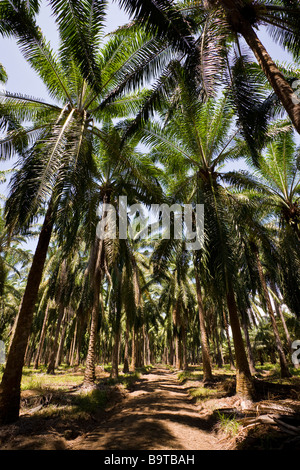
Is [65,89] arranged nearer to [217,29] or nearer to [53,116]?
[53,116]

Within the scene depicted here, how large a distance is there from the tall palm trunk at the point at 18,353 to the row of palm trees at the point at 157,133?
1.0 inches

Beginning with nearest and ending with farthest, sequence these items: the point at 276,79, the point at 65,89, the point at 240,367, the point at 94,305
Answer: the point at 276,79 < the point at 240,367 < the point at 65,89 < the point at 94,305

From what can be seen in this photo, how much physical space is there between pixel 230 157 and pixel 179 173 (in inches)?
87.4

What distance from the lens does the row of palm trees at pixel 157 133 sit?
18.4 feet

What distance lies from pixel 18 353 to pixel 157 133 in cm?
852

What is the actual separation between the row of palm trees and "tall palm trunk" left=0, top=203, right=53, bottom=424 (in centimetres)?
3

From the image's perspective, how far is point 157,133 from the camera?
9531 millimetres

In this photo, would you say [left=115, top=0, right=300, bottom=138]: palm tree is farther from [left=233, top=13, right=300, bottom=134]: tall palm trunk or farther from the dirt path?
the dirt path

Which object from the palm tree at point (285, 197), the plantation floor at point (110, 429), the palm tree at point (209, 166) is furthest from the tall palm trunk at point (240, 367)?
the palm tree at point (285, 197)

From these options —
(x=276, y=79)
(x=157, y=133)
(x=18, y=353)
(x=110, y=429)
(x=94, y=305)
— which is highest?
(x=157, y=133)

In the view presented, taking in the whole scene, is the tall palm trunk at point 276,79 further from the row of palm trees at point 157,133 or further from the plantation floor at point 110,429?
the plantation floor at point 110,429

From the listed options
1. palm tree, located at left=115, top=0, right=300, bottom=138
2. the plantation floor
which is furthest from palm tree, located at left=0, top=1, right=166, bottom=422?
palm tree, located at left=115, top=0, right=300, bottom=138

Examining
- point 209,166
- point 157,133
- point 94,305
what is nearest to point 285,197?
point 209,166

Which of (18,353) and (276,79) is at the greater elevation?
(276,79)
